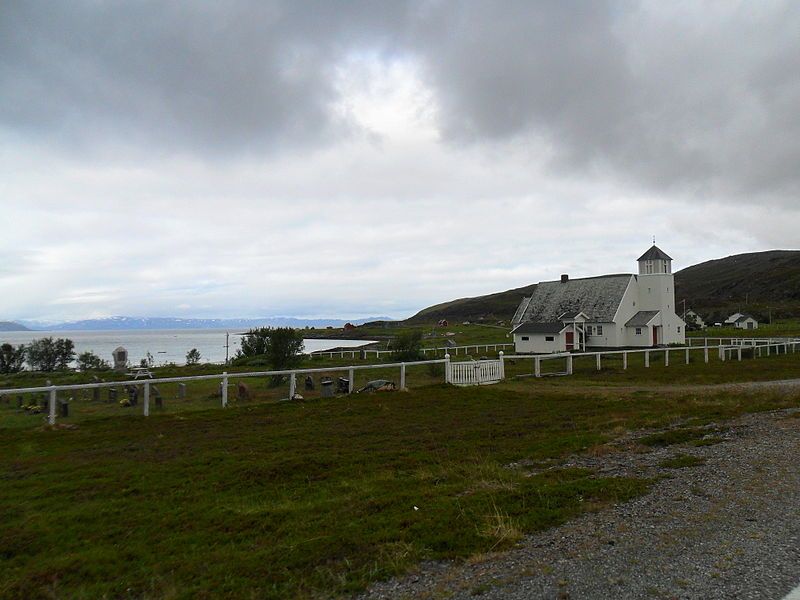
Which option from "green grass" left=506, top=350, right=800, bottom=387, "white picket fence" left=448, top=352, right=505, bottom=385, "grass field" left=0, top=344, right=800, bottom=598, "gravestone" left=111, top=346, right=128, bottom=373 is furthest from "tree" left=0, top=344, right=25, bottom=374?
"green grass" left=506, top=350, right=800, bottom=387

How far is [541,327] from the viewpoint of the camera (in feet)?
144

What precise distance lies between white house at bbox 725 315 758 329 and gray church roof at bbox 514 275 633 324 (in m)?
44.3

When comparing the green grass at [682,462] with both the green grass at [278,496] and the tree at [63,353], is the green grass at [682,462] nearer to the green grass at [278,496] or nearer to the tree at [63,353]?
the green grass at [278,496]

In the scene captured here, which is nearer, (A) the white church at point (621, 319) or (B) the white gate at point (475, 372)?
(B) the white gate at point (475, 372)

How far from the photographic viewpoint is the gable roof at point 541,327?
141 ft

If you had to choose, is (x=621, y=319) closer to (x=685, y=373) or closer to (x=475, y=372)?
(x=685, y=373)

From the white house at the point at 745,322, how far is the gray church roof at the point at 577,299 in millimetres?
44319

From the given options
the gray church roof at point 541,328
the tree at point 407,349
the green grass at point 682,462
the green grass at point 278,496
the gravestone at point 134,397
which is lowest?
the green grass at point 278,496

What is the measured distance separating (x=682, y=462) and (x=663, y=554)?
334 cm

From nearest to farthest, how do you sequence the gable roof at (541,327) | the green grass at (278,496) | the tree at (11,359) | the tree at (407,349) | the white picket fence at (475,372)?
the green grass at (278,496) → the white picket fence at (475,372) → the tree at (407,349) → the tree at (11,359) → the gable roof at (541,327)

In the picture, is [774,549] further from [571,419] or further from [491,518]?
[571,419]

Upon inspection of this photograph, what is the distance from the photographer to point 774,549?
4.63 m

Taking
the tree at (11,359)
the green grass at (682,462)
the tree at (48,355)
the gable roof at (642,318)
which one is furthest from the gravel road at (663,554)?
the tree at (11,359)

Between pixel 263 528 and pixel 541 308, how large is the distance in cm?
4573
